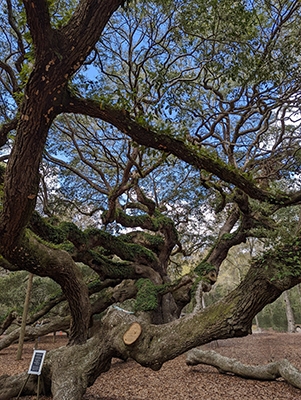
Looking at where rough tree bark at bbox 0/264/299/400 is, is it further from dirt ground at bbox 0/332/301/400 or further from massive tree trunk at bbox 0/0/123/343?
massive tree trunk at bbox 0/0/123/343

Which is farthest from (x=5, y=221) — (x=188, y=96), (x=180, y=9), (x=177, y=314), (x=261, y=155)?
(x=261, y=155)

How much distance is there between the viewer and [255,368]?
457cm

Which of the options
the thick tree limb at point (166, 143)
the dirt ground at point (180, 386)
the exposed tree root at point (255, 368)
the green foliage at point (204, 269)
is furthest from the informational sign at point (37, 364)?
the green foliage at point (204, 269)

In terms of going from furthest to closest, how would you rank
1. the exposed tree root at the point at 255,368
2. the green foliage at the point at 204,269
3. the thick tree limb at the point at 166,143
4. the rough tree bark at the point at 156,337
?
the green foliage at the point at 204,269 → the exposed tree root at the point at 255,368 → the thick tree limb at the point at 166,143 → the rough tree bark at the point at 156,337

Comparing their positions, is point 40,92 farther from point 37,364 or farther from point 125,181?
point 125,181

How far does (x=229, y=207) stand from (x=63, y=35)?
933 cm

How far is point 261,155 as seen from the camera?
8078mm

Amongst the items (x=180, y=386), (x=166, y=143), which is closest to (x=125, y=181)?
(x=166, y=143)

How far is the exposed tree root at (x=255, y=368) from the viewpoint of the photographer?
13.3 feet

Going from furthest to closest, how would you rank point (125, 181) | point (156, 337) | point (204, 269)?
point (204, 269) → point (125, 181) → point (156, 337)

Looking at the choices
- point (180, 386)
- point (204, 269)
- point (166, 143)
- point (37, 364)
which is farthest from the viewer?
point (204, 269)

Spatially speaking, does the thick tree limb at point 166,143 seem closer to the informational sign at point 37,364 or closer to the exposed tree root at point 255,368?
the exposed tree root at point 255,368

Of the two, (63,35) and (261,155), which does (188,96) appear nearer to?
(261,155)

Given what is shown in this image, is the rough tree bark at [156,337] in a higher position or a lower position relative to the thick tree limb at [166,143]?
lower
